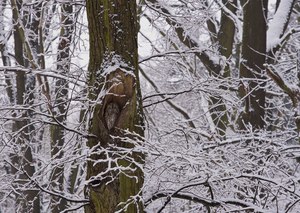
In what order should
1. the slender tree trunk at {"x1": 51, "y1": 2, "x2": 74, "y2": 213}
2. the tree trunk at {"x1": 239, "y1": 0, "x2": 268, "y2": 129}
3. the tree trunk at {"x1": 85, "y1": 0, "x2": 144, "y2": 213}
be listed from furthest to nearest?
the tree trunk at {"x1": 239, "y1": 0, "x2": 268, "y2": 129} → the slender tree trunk at {"x1": 51, "y1": 2, "x2": 74, "y2": 213} → the tree trunk at {"x1": 85, "y1": 0, "x2": 144, "y2": 213}

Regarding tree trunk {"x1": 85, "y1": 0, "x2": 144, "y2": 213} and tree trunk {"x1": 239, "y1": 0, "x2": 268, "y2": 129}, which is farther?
tree trunk {"x1": 239, "y1": 0, "x2": 268, "y2": 129}

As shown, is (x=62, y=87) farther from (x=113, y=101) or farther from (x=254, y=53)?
(x=254, y=53)

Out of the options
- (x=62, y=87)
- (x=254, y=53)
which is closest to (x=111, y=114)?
(x=62, y=87)

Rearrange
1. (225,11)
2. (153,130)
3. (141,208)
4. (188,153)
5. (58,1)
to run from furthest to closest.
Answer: (225,11), (153,130), (58,1), (141,208), (188,153)

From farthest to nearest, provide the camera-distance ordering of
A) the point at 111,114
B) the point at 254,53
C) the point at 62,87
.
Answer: the point at 254,53
the point at 62,87
the point at 111,114

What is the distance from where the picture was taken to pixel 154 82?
9680mm

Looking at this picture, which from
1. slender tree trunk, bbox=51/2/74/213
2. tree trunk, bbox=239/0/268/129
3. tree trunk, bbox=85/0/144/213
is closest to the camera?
tree trunk, bbox=85/0/144/213

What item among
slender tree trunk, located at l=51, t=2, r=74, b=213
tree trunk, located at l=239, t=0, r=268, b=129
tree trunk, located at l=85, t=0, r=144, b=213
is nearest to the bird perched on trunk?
tree trunk, located at l=85, t=0, r=144, b=213

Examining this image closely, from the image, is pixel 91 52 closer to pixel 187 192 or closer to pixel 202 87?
pixel 202 87

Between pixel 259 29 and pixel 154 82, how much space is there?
3.26m

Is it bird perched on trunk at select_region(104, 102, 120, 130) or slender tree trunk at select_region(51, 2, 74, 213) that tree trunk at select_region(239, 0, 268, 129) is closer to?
slender tree trunk at select_region(51, 2, 74, 213)

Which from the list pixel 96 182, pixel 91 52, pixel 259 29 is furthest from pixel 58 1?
pixel 259 29

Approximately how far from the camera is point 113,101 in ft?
12.4

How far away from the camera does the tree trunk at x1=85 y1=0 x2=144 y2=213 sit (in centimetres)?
375
